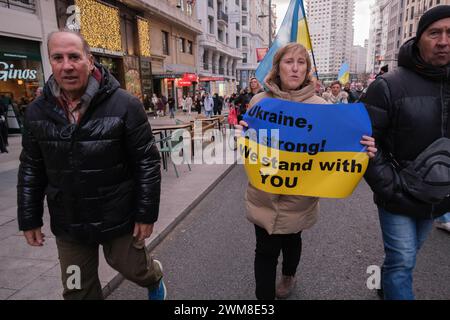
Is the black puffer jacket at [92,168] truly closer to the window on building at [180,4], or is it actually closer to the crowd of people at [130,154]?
the crowd of people at [130,154]

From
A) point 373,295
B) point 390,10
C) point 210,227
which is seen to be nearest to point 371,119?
point 373,295

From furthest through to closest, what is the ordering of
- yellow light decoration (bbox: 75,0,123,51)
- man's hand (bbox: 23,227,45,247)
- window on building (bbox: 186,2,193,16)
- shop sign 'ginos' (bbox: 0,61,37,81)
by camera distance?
window on building (bbox: 186,2,193,16) < yellow light decoration (bbox: 75,0,123,51) < shop sign 'ginos' (bbox: 0,61,37,81) < man's hand (bbox: 23,227,45,247)

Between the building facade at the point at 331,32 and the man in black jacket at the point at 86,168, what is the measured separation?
506 ft

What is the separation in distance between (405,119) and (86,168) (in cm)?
198

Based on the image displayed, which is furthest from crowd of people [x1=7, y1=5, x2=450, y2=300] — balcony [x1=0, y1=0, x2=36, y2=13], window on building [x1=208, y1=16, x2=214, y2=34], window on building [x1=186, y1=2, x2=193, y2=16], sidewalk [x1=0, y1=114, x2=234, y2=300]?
window on building [x1=208, y1=16, x2=214, y2=34]

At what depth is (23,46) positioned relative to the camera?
1388 cm

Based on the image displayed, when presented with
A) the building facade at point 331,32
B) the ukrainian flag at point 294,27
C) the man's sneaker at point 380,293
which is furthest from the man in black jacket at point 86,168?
the building facade at point 331,32

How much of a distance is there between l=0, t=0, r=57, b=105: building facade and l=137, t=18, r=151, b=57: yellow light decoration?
1052 centimetres

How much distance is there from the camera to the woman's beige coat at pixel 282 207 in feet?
7.87

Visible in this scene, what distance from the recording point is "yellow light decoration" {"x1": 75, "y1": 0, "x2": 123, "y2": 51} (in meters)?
18.7

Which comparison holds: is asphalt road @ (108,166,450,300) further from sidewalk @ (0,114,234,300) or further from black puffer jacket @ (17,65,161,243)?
black puffer jacket @ (17,65,161,243)

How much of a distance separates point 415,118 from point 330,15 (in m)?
168

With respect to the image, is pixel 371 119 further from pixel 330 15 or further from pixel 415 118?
pixel 330 15

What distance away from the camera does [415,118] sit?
2.03 metres
